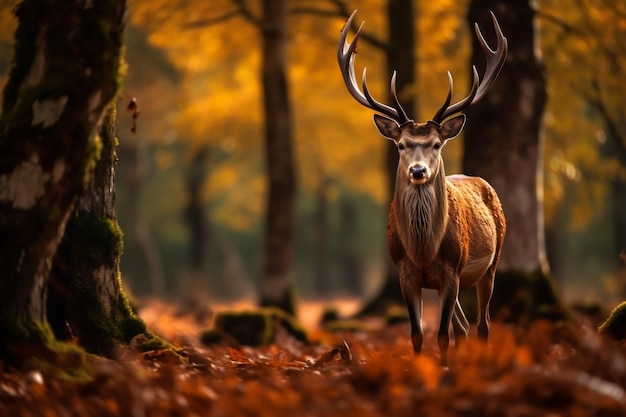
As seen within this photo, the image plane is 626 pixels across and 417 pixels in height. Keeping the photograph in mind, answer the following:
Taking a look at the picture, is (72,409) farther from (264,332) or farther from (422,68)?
(422,68)

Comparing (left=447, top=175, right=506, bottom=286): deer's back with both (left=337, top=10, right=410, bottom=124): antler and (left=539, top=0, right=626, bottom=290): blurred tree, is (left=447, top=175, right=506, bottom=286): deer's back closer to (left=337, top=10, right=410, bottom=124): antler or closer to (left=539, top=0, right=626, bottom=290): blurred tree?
(left=337, top=10, right=410, bottom=124): antler

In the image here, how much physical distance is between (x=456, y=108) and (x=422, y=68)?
1109 cm

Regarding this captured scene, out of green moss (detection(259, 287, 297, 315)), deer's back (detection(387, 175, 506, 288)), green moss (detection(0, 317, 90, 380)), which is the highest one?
deer's back (detection(387, 175, 506, 288))

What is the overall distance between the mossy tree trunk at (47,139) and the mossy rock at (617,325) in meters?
3.73

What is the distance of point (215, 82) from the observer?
25484 mm

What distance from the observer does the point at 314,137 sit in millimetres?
26703

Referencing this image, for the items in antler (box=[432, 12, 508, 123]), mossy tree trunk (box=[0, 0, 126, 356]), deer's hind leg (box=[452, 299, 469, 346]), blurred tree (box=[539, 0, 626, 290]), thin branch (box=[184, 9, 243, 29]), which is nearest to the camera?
mossy tree trunk (box=[0, 0, 126, 356])

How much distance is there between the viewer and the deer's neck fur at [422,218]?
275 inches

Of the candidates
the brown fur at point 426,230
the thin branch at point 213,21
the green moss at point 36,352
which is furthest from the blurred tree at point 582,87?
the green moss at point 36,352

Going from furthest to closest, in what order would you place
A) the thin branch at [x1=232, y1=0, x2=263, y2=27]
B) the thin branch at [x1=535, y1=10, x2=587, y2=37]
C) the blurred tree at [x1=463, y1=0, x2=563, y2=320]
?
1. the thin branch at [x1=232, y1=0, x2=263, y2=27]
2. the thin branch at [x1=535, y1=10, x2=587, y2=37]
3. the blurred tree at [x1=463, y1=0, x2=563, y2=320]

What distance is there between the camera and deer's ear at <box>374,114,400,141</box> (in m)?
7.17

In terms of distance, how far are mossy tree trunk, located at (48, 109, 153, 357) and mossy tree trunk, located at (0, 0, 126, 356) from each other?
880 mm

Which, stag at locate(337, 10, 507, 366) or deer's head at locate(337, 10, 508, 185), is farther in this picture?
stag at locate(337, 10, 507, 366)

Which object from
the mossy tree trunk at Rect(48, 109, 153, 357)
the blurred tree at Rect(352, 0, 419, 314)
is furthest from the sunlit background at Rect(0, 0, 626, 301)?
the mossy tree trunk at Rect(48, 109, 153, 357)
